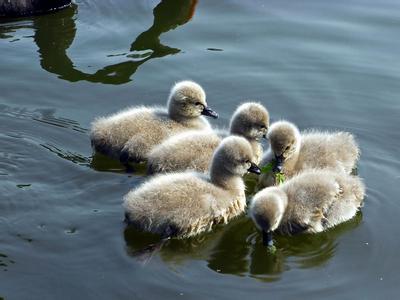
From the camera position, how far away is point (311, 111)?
26.6 feet

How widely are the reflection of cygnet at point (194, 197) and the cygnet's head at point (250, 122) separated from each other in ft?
1.83

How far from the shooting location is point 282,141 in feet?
21.7

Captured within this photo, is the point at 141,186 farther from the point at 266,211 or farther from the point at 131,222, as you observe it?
the point at 266,211

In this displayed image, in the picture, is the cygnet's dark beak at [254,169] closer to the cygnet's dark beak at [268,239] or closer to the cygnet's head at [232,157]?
the cygnet's head at [232,157]

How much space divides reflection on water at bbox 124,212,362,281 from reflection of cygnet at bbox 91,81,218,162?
97cm

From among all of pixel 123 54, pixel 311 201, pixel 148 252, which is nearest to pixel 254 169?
pixel 311 201

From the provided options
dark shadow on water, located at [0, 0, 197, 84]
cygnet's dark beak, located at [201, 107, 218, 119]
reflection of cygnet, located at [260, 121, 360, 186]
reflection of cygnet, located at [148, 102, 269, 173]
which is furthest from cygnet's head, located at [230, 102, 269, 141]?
dark shadow on water, located at [0, 0, 197, 84]

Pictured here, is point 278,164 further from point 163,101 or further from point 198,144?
point 163,101

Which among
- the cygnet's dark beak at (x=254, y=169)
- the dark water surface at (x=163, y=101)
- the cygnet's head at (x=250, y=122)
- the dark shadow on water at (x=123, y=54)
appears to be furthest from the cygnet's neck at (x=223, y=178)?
the dark shadow on water at (x=123, y=54)

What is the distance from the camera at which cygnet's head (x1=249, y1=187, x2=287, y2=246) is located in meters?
5.96

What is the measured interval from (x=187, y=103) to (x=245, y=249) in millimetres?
1563

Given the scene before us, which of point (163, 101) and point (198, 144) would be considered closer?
point (198, 144)

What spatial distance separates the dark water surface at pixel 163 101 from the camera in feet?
19.0

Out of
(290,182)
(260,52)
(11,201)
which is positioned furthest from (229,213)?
(260,52)
